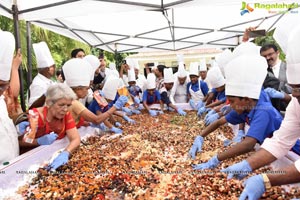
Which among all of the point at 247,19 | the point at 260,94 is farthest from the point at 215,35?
the point at 260,94

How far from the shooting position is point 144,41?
26.3ft

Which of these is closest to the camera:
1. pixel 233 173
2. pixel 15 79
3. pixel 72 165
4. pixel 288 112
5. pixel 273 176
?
pixel 273 176

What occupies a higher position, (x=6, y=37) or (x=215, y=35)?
(x=215, y=35)

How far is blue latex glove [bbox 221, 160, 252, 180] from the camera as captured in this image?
1.86 m

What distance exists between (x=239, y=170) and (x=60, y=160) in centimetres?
154

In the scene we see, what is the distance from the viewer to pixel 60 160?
2.41 metres

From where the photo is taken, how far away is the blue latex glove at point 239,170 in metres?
1.86

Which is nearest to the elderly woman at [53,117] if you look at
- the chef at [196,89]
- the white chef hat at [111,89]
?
the white chef hat at [111,89]

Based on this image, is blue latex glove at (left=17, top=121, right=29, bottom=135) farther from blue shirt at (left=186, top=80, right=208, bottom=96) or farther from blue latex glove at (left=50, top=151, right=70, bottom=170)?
blue shirt at (left=186, top=80, right=208, bottom=96)

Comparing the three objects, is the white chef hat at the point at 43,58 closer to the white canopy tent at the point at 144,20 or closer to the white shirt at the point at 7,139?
the white canopy tent at the point at 144,20

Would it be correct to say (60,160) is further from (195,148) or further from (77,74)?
(195,148)

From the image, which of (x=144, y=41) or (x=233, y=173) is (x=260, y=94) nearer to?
(x=233, y=173)

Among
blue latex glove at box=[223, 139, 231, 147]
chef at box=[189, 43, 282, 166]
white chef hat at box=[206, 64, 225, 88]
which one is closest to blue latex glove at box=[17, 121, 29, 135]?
chef at box=[189, 43, 282, 166]

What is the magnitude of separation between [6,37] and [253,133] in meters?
2.10
